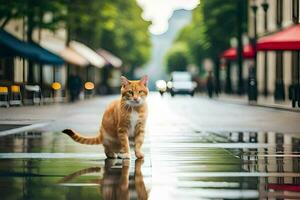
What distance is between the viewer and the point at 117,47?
312ft

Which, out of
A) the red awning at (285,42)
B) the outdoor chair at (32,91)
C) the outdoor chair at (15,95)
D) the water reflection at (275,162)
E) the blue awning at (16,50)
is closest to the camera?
the water reflection at (275,162)

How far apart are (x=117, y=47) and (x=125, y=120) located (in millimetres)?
82457

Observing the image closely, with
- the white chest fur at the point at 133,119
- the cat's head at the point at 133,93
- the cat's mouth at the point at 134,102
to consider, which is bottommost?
the white chest fur at the point at 133,119

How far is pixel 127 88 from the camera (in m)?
13.0

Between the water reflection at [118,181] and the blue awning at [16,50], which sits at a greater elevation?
the blue awning at [16,50]

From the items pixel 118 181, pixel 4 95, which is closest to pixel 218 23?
pixel 4 95

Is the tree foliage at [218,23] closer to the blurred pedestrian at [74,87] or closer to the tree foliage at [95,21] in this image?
the tree foliage at [95,21]

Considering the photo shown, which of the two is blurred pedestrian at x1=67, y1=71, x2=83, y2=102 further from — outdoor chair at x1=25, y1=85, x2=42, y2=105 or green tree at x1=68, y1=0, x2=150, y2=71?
outdoor chair at x1=25, y1=85, x2=42, y2=105

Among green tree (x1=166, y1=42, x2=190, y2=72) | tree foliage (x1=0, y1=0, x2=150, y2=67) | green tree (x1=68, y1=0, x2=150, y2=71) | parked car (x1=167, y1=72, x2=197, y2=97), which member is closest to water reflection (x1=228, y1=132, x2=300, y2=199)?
tree foliage (x1=0, y1=0, x2=150, y2=67)

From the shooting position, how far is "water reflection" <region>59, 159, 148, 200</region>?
29.9 feet

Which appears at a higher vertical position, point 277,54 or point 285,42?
point 285,42

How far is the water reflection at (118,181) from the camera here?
29.9 ft

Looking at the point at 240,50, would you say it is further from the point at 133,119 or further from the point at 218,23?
the point at 133,119

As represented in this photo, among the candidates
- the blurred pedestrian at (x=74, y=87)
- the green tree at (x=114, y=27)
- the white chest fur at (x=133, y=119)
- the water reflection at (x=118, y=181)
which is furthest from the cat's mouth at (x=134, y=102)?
the blurred pedestrian at (x=74, y=87)
